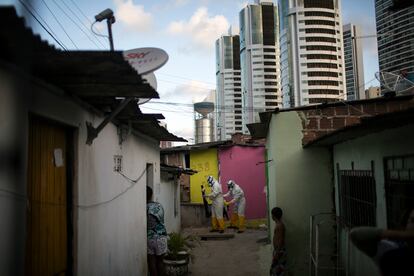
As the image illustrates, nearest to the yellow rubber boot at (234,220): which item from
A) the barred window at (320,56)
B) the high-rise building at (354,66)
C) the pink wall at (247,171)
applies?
the pink wall at (247,171)

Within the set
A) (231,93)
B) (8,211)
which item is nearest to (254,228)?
(8,211)

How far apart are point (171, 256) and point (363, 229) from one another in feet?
24.4

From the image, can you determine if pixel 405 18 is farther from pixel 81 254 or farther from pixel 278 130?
pixel 81 254

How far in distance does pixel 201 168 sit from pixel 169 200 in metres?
6.53

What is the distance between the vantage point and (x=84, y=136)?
4656 mm

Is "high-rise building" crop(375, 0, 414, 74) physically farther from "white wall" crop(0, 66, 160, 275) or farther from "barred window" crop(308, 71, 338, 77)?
"barred window" crop(308, 71, 338, 77)

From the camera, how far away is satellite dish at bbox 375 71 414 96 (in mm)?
7562

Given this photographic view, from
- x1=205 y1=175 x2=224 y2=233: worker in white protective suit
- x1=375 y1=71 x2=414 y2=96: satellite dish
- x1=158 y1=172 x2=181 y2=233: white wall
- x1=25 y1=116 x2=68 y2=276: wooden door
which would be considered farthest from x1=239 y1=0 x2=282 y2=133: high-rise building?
x1=25 y1=116 x2=68 y2=276: wooden door

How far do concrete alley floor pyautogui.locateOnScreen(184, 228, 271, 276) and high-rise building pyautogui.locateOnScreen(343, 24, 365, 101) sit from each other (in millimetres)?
7566

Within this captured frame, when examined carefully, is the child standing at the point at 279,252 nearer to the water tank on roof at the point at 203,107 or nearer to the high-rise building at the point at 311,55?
the high-rise building at the point at 311,55

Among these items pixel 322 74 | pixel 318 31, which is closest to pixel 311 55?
pixel 318 31

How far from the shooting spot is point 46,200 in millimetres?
3789

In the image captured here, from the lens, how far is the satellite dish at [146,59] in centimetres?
392

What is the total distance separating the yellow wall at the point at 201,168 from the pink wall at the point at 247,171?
39cm
